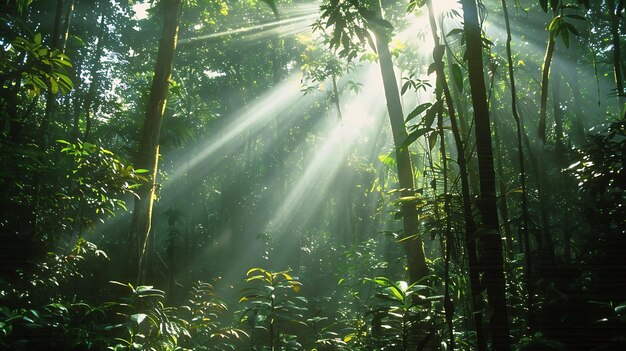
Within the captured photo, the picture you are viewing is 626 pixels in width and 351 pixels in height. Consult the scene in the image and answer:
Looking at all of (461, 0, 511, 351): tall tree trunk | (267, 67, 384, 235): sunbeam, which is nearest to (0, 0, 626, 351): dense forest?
(461, 0, 511, 351): tall tree trunk

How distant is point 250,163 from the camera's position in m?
20.5

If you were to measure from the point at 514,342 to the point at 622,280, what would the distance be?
33.2 inches

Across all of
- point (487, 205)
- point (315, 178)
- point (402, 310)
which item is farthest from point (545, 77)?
point (315, 178)

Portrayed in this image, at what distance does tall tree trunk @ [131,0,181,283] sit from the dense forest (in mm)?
22

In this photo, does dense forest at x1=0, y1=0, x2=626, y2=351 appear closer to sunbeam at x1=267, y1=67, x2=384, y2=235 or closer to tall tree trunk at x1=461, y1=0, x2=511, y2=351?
tall tree trunk at x1=461, y1=0, x2=511, y2=351

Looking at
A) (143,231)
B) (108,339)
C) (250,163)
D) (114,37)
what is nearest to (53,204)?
(143,231)

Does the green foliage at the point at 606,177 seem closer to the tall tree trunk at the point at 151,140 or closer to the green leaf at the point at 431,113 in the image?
the green leaf at the point at 431,113

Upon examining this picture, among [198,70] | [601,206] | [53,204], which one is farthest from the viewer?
[198,70]

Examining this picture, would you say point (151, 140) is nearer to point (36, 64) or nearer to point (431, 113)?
point (36, 64)

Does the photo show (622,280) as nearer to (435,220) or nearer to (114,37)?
(435,220)

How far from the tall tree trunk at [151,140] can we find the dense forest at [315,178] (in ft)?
0.07

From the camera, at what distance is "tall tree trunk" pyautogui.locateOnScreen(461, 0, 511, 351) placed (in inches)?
60.6

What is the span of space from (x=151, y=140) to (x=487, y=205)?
139 inches

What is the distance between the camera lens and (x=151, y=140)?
420 centimetres
